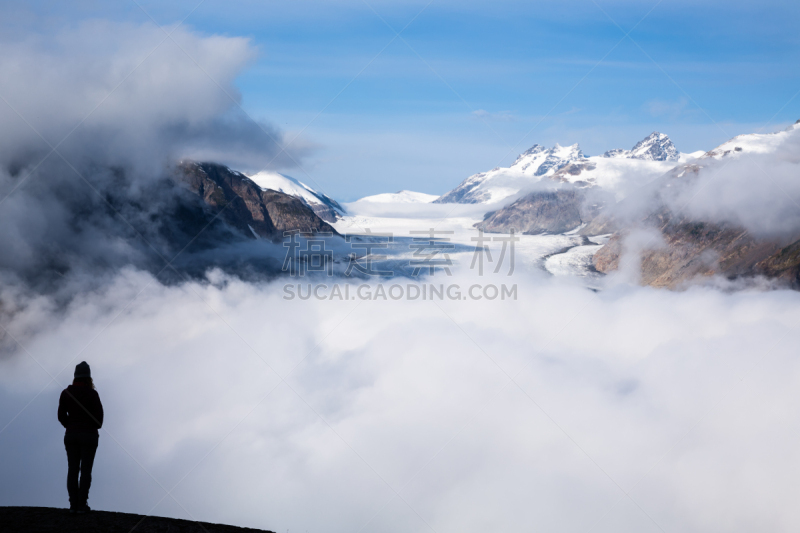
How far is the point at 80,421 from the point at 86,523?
4.28 metres

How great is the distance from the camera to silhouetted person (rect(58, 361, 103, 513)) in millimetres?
21203

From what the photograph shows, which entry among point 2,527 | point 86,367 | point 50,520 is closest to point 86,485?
point 50,520

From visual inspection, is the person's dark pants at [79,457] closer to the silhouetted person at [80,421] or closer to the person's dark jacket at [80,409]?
the silhouetted person at [80,421]

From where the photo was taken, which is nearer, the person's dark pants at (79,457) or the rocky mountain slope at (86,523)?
the rocky mountain slope at (86,523)

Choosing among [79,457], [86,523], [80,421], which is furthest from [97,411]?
[86,523]

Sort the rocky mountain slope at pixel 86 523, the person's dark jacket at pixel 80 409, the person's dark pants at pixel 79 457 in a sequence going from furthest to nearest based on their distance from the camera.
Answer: the person's dark pants at pixel 79 457, the rocky mountain slope at pixel 86 523, the person's dark jacket at pixel 80 409

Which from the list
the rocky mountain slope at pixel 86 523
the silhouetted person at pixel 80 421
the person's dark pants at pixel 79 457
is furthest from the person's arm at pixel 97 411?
the rocky mountain slope at pixel 86 523

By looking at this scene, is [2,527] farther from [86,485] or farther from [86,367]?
[86,367]

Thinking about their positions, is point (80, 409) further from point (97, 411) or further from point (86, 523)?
point (86, 523)

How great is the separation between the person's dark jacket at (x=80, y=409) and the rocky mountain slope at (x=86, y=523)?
3.75 metres

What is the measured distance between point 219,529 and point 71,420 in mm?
8028

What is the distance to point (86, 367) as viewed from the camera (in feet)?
70.7

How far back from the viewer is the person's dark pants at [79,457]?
2153 centimetres

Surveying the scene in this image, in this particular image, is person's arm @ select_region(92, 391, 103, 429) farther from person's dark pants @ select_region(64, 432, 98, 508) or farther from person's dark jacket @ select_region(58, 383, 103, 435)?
person's dark pants @ select_region(64, 432, 98, 508)
